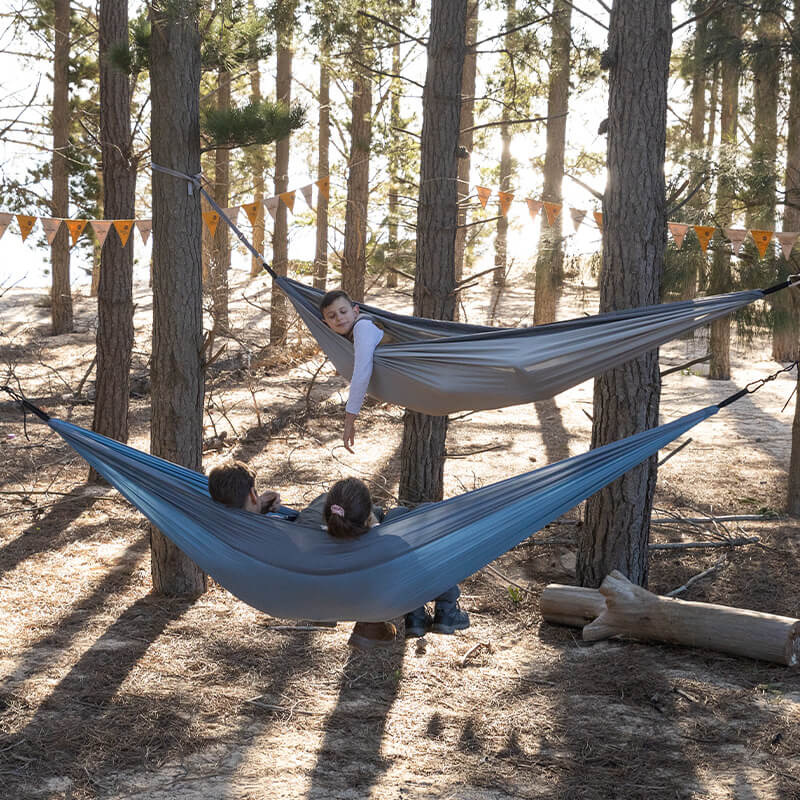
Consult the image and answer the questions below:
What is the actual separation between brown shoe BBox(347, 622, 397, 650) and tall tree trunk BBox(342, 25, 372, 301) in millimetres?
5493

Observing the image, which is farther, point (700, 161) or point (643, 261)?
point (700, 161)

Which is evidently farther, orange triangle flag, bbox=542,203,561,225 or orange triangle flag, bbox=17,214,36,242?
orange triangle flag, bbox=542,203,561,225

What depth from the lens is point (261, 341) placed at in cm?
951

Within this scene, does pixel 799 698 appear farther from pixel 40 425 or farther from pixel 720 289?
pixel 40 425

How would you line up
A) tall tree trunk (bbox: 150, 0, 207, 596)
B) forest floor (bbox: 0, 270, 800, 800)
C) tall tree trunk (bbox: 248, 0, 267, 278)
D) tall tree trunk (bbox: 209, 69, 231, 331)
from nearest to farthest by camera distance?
forest floor (bbox: 0, 270, 800, 800) → tall tree trunk (bbox: 150, 0, 207, 596) → tall tree trunk (bbox: 209, 69, 231, 331) → tall tree trunk (bbox: 248, 0, 267, 278)

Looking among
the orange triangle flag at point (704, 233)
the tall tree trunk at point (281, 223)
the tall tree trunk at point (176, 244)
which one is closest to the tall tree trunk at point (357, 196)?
the tall tree trunk at point (281, 223)

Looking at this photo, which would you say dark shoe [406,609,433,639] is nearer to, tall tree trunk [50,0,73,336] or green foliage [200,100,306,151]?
green foliage [200,100,306,151]

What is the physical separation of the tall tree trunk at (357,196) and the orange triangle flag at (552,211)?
2.63 meters

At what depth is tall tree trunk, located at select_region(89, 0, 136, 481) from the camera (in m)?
4.77

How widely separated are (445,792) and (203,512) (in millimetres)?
946

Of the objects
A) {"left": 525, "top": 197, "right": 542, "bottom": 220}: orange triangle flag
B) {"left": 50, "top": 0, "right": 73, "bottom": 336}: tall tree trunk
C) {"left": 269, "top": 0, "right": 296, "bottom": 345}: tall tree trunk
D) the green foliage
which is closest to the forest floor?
{"left": 525, "top": 197, "right": 542, "bottom": 220}: orange triangle flag

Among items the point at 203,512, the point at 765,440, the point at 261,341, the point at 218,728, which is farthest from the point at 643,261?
the point at 261,341

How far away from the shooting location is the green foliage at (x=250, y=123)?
3.35m

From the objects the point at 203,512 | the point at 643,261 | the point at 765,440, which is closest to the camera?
the point at 203,512
